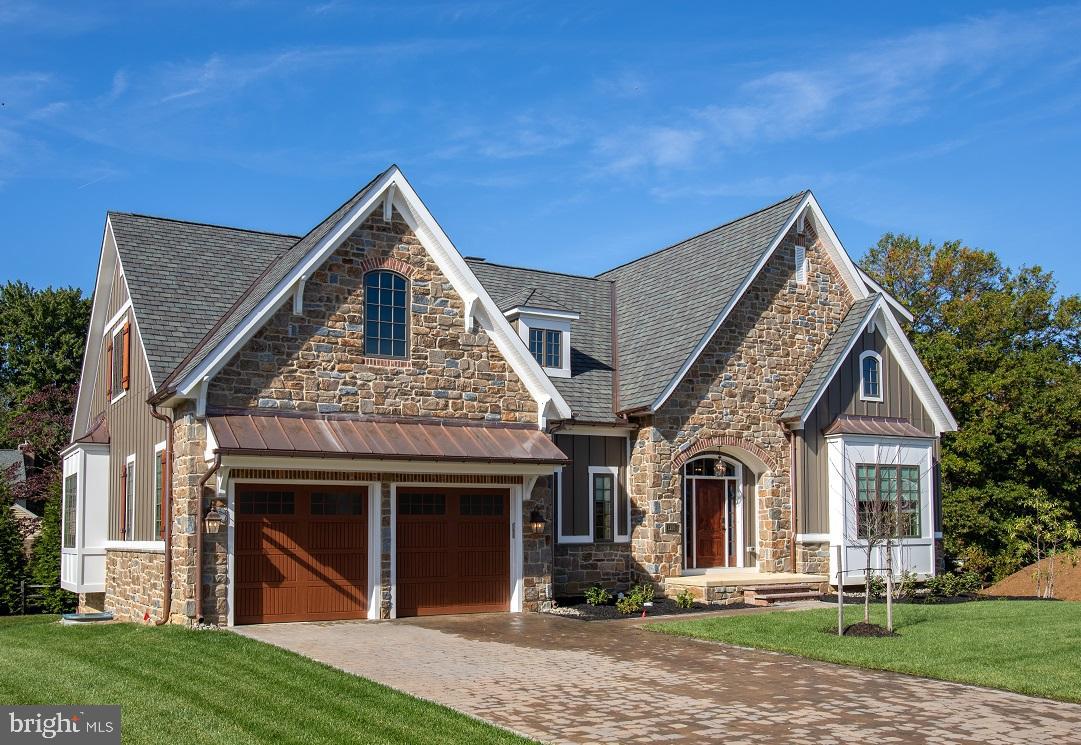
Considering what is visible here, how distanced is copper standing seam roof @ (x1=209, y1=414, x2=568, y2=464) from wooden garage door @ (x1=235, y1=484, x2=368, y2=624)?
3.36ft

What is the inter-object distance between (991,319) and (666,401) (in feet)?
62.7

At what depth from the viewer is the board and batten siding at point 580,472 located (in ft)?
67.7

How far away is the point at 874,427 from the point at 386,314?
1080cm

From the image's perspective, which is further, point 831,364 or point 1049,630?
point 831,364

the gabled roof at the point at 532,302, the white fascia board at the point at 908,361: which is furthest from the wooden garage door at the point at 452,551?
the white fascia board at the point at 908,361

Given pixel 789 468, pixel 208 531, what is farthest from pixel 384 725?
pixel 789 468

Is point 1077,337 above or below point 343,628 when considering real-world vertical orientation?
above

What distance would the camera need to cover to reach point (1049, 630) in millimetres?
15508

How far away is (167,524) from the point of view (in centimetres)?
1659

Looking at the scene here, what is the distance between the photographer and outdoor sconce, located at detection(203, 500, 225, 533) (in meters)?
16.0

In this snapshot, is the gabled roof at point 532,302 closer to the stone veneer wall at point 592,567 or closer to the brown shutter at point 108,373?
the stone veneer wall at point 592,567

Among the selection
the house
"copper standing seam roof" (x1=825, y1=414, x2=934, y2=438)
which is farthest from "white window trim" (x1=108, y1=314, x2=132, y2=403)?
"copper standing seam roof" (x1=825, y1=414, x2=934, y2=438)

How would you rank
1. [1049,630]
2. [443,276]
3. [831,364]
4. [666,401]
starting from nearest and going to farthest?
[1049,630] < [443,276] < [666,401] < [831,364]

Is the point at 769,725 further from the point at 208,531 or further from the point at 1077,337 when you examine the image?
the point at 1077,337
